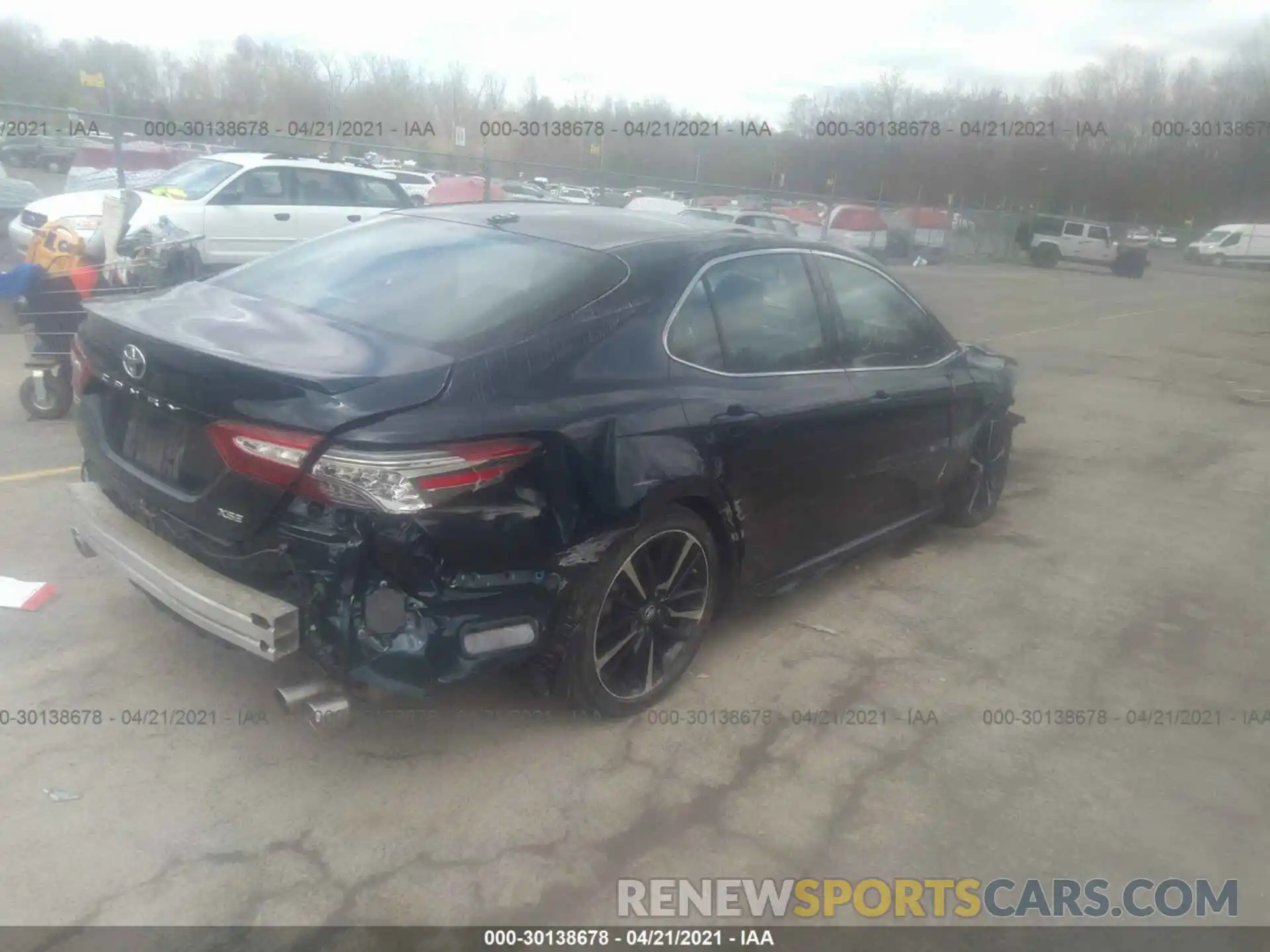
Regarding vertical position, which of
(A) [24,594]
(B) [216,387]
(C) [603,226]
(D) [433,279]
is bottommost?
(A) [24,594]

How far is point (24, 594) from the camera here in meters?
4.12

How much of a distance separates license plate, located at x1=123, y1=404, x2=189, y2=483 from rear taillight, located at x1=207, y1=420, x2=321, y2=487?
229 millimetres

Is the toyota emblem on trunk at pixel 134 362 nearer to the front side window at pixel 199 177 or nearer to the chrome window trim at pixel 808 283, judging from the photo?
the chrome window trim at pixel 808 283

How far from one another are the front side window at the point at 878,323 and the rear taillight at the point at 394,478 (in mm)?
2129

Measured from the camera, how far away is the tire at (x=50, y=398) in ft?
21.0

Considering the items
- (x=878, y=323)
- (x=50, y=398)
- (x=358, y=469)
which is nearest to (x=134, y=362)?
(x=358, y=469)

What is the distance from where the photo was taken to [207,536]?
298cm

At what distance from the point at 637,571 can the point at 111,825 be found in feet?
5.66

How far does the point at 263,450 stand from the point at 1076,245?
1584 inches

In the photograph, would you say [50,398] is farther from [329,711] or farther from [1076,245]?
[1076,245]

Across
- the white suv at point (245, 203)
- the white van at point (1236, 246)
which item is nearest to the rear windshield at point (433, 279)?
the white suv at point (245, 203)

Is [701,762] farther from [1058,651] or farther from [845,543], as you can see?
[1058,651]

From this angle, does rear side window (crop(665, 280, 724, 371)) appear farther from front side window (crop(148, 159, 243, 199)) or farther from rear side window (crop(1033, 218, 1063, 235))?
rear side window (crop(1033, 218, 1063, 235))

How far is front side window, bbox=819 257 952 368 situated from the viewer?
14.4 feet
